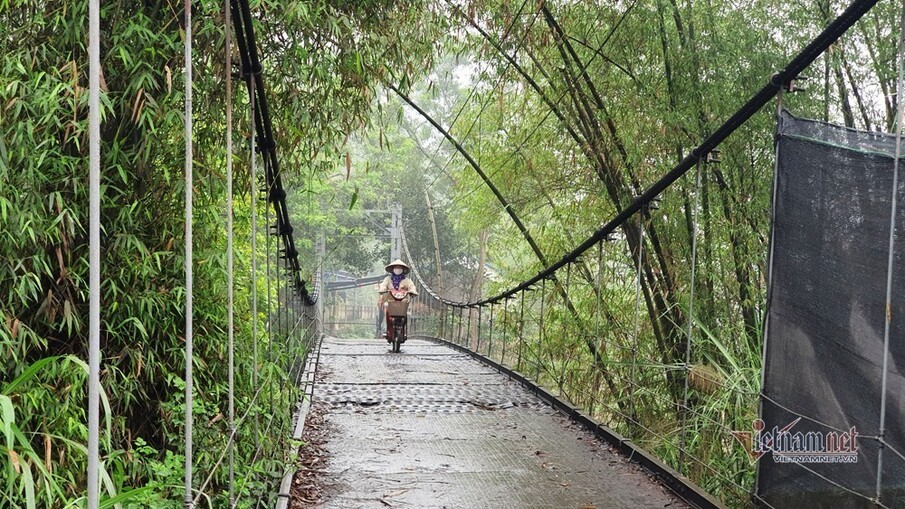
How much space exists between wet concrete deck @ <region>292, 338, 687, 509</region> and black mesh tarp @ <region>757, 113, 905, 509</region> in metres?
0.83

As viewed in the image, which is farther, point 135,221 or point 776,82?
point 135,221

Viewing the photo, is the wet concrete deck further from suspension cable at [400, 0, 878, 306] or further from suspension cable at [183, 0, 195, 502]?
suspension cable at [183, 0, 195, 502]

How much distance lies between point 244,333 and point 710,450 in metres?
2.07

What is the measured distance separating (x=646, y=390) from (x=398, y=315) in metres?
4.98

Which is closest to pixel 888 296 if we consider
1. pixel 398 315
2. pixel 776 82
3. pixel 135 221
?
pixel 776 82

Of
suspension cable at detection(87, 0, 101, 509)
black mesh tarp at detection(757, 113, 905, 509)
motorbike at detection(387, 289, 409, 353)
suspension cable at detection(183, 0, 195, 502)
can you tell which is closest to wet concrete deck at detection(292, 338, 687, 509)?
black mesh tarp at detection(757, 113, 905, 509)

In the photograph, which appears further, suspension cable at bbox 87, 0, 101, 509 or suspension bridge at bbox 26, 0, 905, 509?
suspension bridge at bbox 26, 0, 905, 509

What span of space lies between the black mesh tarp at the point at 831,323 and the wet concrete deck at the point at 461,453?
2.73 ft

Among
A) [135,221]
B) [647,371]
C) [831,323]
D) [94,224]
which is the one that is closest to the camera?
[94,224]

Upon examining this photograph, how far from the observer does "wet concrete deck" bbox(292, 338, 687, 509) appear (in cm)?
298

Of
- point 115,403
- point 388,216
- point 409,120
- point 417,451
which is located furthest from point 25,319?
point 388,216

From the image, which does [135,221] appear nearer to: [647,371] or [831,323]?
[831,323]

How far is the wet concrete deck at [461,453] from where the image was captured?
2.98 meters

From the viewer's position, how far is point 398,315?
861cm
